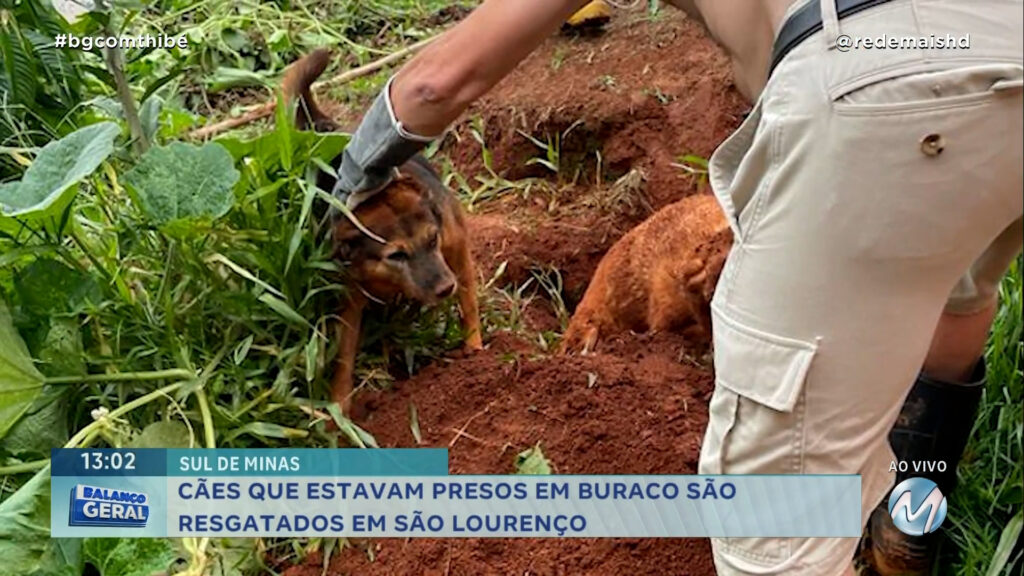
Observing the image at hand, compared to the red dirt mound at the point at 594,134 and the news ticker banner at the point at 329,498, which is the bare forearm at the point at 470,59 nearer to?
the news ticker banner at the point at 329,498

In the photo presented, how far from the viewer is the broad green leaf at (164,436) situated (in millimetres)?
2379

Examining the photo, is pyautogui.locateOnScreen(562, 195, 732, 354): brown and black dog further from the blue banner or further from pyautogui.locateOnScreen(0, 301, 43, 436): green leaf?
pyautogui.locateOnScreen(0, 301, 43, 436): green leaf

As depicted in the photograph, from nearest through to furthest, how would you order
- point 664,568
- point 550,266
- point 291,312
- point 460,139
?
point 664,568, point 291,312, point 550,266, point 460,139

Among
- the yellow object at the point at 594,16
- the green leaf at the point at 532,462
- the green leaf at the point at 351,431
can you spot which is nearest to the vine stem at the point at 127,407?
the green leaf at the point at 351,431

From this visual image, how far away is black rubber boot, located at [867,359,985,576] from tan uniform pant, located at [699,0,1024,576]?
0.43 metres

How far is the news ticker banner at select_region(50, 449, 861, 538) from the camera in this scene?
2193 millimetres

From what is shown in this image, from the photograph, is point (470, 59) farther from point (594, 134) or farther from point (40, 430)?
point (594, 134)

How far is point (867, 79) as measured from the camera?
1386mm

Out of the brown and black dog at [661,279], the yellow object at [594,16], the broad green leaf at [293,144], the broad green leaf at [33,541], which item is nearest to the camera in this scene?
the broad green leaf at [33,541]

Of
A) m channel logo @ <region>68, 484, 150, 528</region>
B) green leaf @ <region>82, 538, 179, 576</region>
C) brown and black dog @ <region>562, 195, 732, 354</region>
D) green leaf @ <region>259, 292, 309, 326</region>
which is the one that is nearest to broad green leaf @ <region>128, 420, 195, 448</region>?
m channel logo @ <region>68, 484, 150, 528</region>

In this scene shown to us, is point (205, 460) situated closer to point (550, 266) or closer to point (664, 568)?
point (664, 568)

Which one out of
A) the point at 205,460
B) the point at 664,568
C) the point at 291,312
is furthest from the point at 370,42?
the point at 664,568

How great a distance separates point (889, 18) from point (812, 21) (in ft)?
0.37

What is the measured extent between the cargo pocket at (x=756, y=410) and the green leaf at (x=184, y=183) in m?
1.21
